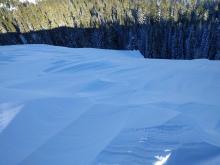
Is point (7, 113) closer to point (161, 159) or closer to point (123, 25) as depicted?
point (161, 159)

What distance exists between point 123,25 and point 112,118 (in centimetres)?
4131

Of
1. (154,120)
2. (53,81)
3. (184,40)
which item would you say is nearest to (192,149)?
(154,120)

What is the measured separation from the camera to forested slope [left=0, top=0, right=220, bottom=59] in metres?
35.4

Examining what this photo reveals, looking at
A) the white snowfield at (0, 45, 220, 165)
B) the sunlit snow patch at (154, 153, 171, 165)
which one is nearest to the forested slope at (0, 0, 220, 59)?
the white snowfield at (0, 45, 220, 165)

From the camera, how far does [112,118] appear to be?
208cm

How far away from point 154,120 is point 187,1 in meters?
48.3

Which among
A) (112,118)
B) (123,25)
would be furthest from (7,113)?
(123,25)

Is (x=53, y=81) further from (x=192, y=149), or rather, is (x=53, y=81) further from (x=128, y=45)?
(x=128, y=45)

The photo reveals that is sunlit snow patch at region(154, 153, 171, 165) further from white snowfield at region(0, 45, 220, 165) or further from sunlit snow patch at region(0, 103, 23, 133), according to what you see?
sunlit snow patch at region(0, 103, 23, 133)

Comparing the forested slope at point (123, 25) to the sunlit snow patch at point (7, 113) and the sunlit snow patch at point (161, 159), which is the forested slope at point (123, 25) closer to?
the sunlit snow patch at point (7, 113)

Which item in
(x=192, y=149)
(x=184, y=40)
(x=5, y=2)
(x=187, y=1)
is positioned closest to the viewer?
(x=192, y=149)

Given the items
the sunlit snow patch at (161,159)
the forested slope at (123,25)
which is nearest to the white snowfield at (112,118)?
the sunlit snow patch at (161,159)

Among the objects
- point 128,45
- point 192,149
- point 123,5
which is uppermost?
point 123,5

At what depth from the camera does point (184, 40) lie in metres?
35.7
